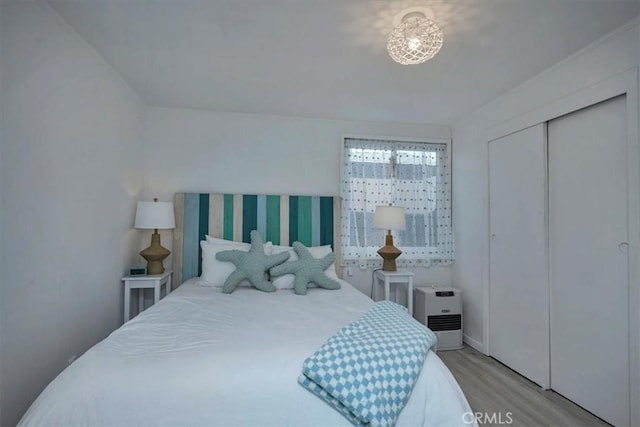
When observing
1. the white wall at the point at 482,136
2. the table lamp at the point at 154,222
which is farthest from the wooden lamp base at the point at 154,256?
the white wall at the point at 482,136

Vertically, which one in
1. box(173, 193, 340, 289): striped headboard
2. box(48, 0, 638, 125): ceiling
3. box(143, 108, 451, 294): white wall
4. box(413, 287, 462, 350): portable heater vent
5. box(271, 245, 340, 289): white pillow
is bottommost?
box(413, 287, 462, 350): portable heater vent

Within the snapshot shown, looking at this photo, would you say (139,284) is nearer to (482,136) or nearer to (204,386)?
(204,386)

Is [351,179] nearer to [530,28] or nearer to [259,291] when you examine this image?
[259,291]

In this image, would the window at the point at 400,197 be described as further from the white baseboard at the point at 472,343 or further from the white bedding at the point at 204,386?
the white bedding at the point at 204,386

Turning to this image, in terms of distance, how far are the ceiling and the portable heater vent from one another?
79.5 inches

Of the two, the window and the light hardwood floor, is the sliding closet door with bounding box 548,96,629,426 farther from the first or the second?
A: the window

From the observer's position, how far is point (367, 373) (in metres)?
1.17

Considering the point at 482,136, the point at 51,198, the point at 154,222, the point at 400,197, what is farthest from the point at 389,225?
the point at 51,198

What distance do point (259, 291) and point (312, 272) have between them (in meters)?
0.48

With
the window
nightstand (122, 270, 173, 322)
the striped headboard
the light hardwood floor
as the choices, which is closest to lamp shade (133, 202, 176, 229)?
the striped headboard

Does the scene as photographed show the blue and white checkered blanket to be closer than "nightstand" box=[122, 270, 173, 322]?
Yes

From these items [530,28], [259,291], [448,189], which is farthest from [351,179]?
[530,28]

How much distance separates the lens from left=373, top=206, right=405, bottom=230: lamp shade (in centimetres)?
306

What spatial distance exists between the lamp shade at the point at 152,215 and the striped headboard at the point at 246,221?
350mm
